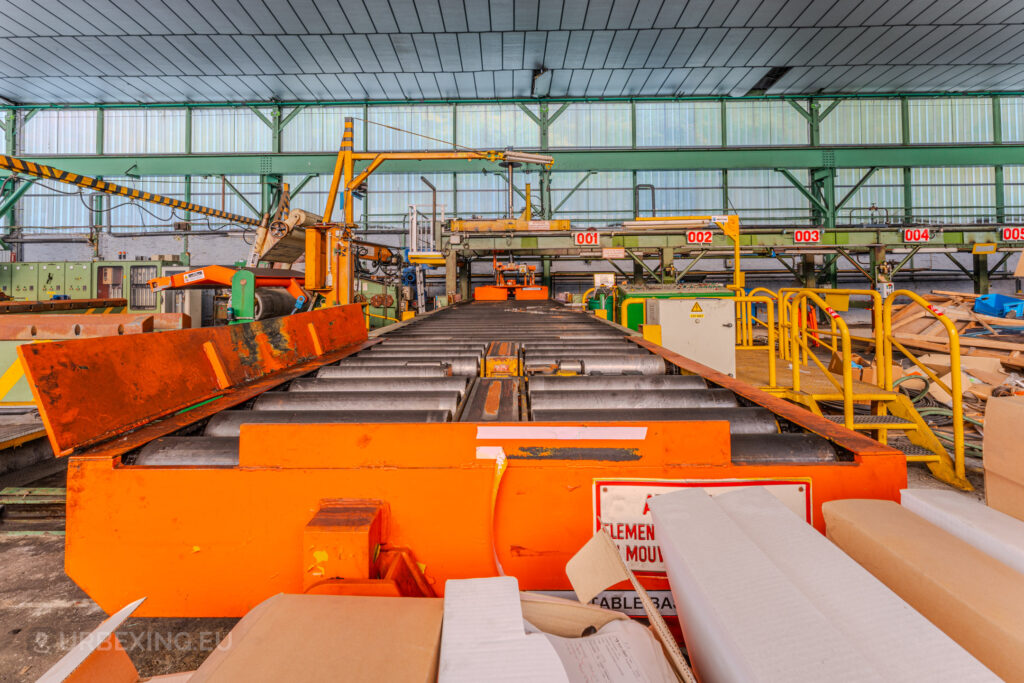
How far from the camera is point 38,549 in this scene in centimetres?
215

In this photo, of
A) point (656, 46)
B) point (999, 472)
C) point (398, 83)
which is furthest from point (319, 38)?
point (999, 472)

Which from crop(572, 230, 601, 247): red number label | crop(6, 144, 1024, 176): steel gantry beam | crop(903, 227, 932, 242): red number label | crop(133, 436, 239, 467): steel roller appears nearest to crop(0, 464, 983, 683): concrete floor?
crop(133, 436, 239, 467): steel roller

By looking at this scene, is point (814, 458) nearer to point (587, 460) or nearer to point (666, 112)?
point (587, 460)

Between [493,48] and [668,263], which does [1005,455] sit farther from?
[493,48]

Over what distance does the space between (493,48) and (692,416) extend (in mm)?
11720

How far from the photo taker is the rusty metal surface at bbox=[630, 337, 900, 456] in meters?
1.18

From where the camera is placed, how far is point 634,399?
5.66ft

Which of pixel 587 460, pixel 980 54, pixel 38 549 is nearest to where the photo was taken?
pixel 587 460

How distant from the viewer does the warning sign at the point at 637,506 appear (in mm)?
1080

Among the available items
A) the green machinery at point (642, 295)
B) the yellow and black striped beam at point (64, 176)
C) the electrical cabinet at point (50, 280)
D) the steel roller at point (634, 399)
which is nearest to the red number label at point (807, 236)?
the green machinery at point (642, 295)

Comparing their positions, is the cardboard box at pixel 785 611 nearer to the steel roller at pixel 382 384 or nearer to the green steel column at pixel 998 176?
the steel roller at pixel 382 384

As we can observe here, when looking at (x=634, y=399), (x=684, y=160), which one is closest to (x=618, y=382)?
(x=634, y=399)

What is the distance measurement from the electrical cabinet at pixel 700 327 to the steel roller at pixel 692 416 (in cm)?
286

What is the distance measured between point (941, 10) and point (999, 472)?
13.5m
